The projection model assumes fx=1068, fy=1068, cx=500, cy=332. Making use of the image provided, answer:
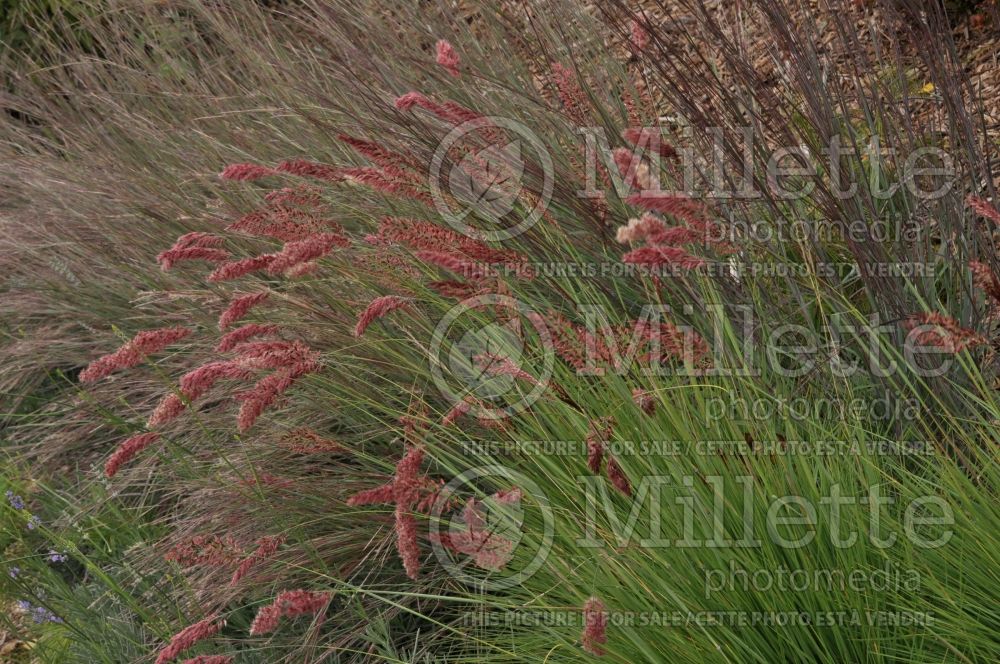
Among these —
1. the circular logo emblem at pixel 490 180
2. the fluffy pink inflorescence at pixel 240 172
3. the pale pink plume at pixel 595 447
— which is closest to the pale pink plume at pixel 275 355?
the fluffy pink inflorescence at pixel 240 172

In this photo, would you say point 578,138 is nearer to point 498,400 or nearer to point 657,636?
point 498,400

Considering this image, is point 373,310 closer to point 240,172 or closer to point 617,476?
point 240,172

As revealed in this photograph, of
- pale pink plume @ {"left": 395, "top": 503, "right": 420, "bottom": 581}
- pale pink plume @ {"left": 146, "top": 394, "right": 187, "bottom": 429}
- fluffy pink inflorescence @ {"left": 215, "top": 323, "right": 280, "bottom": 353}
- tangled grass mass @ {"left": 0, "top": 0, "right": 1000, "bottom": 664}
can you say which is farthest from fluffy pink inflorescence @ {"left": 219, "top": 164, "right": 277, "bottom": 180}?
pale pink plume @ {"left": 395, "top": 503, "right": 420, "bottom": 581}

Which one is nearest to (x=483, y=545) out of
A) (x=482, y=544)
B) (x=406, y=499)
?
(x=482, y=544)

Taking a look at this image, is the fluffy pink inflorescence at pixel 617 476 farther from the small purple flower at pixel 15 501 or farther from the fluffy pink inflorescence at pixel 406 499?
the small purple flower at pixel 15 501

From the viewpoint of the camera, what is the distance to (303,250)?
2217 mm

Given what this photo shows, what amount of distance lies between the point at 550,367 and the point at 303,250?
598mm

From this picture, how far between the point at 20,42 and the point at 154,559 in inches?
215

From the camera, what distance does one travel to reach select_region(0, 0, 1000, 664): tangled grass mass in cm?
201

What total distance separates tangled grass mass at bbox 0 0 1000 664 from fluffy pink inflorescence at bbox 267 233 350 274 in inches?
0.6

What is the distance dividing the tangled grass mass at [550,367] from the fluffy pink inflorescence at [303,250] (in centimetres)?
1

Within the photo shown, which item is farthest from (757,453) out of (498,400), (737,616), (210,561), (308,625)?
(308,625)

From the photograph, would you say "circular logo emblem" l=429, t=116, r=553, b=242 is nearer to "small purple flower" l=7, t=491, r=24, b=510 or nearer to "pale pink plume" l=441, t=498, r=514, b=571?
"pale pink plume" l=441, t=498, r=514, b=571

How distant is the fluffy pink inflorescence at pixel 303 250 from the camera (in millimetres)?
2186
